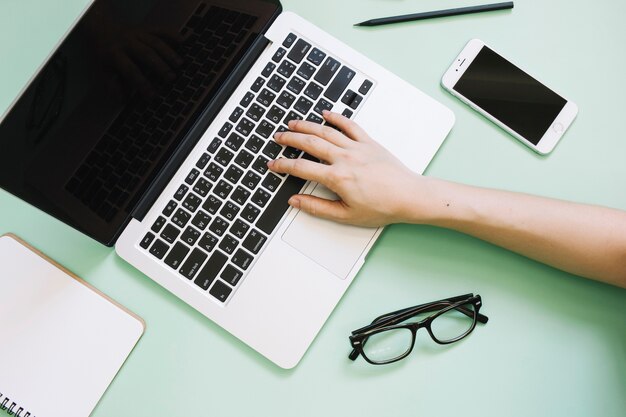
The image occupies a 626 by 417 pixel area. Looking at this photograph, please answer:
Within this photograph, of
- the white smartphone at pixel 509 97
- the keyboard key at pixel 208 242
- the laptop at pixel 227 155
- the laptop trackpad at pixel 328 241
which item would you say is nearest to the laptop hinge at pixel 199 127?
the laptop at pixel 227 155

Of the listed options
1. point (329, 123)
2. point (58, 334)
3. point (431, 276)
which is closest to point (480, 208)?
point (431, 276)

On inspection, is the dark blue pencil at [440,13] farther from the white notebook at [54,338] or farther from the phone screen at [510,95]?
the white notebook at [54,338]

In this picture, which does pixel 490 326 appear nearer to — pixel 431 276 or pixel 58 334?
pixel 431 276

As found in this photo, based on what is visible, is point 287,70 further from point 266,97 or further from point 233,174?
point 233,174

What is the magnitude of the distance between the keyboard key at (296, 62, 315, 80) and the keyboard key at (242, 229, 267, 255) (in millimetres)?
266

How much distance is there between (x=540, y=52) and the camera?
2.67 feet

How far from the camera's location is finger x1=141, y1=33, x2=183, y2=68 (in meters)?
0.65

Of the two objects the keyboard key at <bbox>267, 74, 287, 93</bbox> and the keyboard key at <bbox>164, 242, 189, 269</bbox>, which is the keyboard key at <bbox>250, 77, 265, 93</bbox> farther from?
the keyboard key at <bbox>164, 242, 189, 269</bbox>

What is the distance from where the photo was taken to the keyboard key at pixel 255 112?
2.55 feet

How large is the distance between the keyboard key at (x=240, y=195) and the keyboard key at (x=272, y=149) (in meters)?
0.07

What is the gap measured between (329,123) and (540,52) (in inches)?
15.0

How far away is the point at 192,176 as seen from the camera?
764mm

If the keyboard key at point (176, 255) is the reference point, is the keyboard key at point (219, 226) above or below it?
above

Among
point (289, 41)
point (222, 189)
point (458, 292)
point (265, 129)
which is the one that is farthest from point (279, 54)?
point (458, 292)
